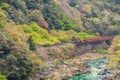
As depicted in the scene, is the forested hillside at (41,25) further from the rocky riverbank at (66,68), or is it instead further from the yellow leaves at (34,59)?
the rocky riverbank at (66,68)

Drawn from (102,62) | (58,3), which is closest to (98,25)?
(58,3)

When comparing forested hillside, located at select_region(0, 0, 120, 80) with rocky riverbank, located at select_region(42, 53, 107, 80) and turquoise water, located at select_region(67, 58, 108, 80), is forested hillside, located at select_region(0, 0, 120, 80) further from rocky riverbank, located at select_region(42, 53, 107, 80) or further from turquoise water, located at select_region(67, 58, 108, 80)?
turquoise water, located at select_region(67, 58, 108, 80)

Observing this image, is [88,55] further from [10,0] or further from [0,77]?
[0,77]

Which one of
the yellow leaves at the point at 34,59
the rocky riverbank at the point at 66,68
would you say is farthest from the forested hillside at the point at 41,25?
the rocky riverbank at the point at 66,68

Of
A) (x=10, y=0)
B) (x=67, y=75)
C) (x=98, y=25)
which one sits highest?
(x=10, y=0)

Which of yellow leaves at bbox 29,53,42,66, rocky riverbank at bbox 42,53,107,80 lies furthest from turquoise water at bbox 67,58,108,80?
yellow leaves at bbox 29,53,42,66

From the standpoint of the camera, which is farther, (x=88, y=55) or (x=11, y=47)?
(x=88, y=55)

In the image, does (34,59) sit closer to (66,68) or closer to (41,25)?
(66,68)

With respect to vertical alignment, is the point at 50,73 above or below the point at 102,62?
above
